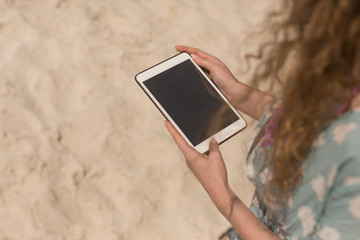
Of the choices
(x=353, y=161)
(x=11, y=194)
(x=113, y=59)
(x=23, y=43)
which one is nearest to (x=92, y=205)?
(x=11, y=194)

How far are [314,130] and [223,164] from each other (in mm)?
396

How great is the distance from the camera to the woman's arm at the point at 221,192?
98 cm

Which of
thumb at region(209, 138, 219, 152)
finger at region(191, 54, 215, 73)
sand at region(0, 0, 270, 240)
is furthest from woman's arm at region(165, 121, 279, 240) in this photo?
sand at region(0, 0, 270, 240)

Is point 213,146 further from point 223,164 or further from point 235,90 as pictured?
point 235,90

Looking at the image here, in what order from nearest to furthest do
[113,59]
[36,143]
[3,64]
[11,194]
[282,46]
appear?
1. [282,46]
2. [11,194]
3. [36,143]
4. [3,64]
5. [113,59]

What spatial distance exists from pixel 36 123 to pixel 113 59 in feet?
1.68

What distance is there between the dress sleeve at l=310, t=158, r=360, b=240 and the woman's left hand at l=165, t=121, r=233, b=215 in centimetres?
29

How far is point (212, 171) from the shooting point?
3.53 ft

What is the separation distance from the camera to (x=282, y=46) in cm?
79

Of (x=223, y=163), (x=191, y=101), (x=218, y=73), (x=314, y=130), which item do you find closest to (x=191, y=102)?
(x=191, y=101)

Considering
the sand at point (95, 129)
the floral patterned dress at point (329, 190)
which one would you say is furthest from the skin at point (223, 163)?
the sand at point (95, 129)

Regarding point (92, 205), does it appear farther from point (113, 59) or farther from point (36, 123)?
point (113, 59)

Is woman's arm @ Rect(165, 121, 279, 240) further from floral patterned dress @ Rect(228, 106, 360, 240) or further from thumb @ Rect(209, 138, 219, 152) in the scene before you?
floral patterned dress @ Rect(228, 106, 360, 240)

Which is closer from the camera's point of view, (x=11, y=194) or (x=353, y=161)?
(x=353, y=161)
